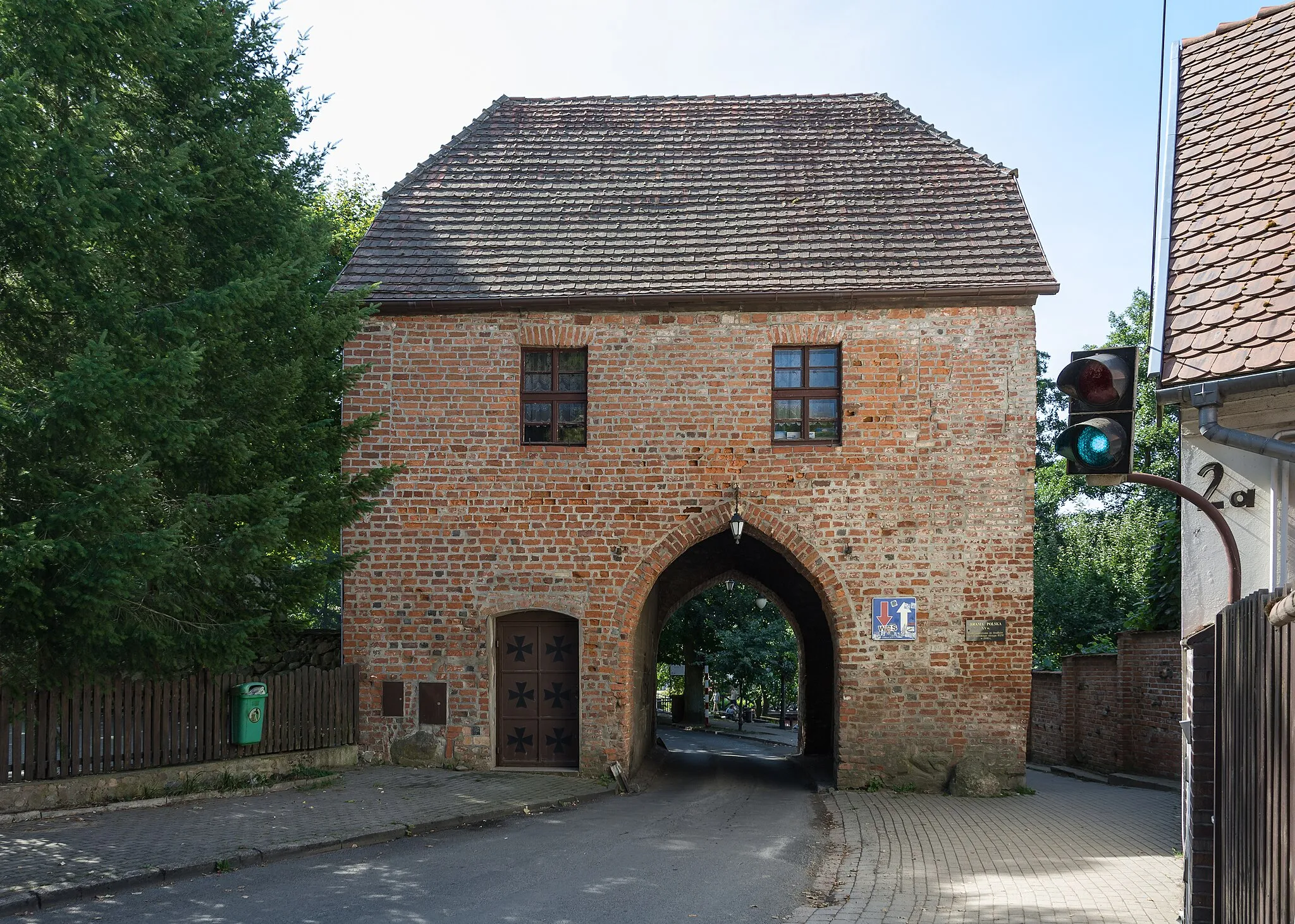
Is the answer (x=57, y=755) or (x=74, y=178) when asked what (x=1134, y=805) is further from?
(x=74, y=178)

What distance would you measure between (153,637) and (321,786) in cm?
309

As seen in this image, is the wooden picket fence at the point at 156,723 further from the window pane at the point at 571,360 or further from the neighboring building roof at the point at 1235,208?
the neighboring building roof at the point at 1235,208

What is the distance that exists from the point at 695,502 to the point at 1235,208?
8.13 m

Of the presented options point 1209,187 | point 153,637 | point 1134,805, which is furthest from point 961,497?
point 153,637

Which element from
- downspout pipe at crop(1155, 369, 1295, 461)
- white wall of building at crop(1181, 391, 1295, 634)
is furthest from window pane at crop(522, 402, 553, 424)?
downspout pipe at crop(1155, 369, 1295, 461)

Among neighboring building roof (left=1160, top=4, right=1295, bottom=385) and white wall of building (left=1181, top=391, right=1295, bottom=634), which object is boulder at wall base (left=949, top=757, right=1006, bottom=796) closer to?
white wall of building (left=1181, top=391, right=1295, bottom=634)

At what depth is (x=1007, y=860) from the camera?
396 inches

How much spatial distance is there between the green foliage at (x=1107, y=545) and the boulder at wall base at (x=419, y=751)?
11398 mm

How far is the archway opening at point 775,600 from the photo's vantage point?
20828 mm

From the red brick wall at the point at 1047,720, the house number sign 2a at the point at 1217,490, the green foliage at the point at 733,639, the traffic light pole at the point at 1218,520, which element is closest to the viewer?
the traffic light pole at the point at 1218,520

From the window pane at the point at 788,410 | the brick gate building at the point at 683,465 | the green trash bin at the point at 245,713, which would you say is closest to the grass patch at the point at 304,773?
the green trash bin at the point at 245,713

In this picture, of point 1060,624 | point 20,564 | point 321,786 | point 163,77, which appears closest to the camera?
point 20,564

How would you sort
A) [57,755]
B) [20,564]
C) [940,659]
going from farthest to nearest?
[940,659] → [57,755] → [20,564]

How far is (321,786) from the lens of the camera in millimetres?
13344
